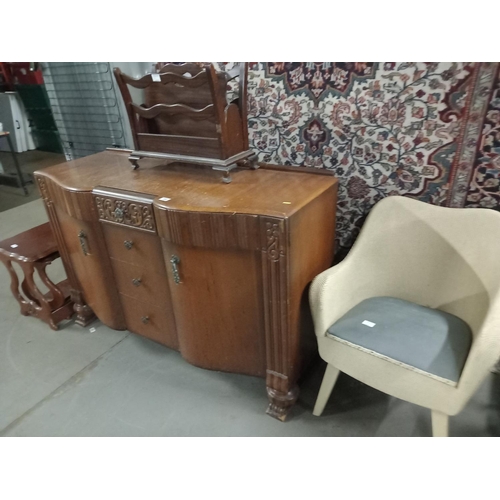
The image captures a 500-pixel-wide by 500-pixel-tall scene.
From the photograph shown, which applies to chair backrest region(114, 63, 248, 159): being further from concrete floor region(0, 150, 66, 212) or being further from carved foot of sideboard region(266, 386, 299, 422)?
concrete floor region(0, 150, 66, 212)

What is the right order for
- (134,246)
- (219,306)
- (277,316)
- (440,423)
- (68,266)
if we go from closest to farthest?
(440,423)
(277,316)
(219,306)
(134,246)
(68,266)

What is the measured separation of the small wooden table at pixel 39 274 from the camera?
6.33 ft

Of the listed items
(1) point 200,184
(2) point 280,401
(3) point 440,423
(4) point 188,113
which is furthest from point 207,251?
(3) point 440,423

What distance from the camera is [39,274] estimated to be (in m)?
1.97

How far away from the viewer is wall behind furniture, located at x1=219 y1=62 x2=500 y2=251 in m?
1.25

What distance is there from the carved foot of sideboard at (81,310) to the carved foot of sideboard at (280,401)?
1129 mm

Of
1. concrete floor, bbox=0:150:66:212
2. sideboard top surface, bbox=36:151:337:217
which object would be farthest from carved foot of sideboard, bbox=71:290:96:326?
concrete floor, bbox=0:150:66:212

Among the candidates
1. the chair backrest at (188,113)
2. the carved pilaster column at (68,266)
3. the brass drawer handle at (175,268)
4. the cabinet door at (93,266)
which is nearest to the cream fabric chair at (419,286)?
the brass drawer handle at (175,268)

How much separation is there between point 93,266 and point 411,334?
4.44 ft

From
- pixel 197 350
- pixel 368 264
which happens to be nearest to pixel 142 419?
pixel 197 350

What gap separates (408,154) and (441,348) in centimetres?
70

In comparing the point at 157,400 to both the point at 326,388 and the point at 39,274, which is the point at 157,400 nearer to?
the point at 326,388

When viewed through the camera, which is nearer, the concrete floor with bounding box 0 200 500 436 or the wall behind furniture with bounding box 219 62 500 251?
the wall behind furniture with bounding box 219 62 500 251
